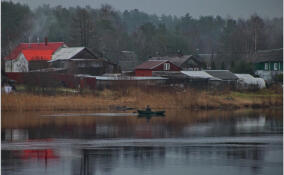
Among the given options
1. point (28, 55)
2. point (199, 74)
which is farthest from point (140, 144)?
point (28, 55)

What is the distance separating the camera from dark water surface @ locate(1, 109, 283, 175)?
71.0 feet

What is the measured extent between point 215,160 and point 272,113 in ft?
69.6

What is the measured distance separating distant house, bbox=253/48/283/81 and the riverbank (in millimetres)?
12940

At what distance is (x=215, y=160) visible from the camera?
23.2 metres

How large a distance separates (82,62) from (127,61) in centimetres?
1503

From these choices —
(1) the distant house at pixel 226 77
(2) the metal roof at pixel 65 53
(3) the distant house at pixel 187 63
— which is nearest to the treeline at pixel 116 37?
(3) the distant house at pixel 187 63

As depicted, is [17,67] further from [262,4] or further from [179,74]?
[262,4]

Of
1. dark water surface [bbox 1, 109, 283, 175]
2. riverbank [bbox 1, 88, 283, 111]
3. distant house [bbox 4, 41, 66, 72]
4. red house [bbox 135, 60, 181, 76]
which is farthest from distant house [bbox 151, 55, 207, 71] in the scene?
dark water surface [bbox 1, 109, 283, 175]

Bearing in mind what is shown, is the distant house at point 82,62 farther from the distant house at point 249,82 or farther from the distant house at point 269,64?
the distant house at point 269,64

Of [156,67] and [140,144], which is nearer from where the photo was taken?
[140,144]

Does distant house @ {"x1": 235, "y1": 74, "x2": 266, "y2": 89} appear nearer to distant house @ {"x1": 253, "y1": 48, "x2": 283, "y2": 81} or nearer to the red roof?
distant house @ {"x1": 253, "y1": 48, "x2": 283, "y2": 81}

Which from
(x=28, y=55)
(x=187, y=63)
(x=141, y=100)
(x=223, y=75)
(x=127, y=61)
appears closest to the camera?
(x=141, y=100)

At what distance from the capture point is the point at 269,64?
6494 centimetres

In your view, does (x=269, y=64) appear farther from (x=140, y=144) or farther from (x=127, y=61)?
(x=140, y=144)
